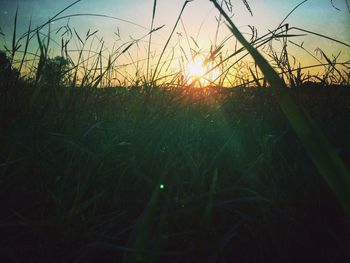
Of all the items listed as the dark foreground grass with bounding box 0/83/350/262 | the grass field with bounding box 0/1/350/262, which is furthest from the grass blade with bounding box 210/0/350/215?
the dark foreground grass with bounding box 0/83/350/262

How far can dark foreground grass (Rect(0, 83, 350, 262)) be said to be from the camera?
69 centimetres

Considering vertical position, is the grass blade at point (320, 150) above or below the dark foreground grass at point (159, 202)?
above

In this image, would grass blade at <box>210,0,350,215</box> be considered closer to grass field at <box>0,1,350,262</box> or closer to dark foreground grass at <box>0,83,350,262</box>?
grass field at <box>0,1,350,262</box>

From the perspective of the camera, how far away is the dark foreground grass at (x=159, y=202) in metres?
0.69

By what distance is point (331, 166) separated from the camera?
276 millimetres

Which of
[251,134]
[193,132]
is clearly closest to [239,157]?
[251,134]

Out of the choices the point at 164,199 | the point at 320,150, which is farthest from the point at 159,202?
the point at 320,150

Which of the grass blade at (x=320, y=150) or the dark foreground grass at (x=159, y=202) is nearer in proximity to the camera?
the grass blade at (x=320, y=150)

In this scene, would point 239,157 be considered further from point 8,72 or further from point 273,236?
point 8,72

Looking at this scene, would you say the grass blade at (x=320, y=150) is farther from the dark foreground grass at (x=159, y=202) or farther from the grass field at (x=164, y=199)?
the dark foreground grass at (x=159, y=202)

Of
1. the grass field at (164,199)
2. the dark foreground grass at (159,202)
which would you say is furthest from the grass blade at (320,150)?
the dark foreground grass at (159,202)

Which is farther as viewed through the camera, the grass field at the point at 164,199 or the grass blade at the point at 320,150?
the grass field at the point at 164,199

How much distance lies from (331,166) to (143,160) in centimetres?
96

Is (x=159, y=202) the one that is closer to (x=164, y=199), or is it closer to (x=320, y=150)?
(x=164, y=199)
